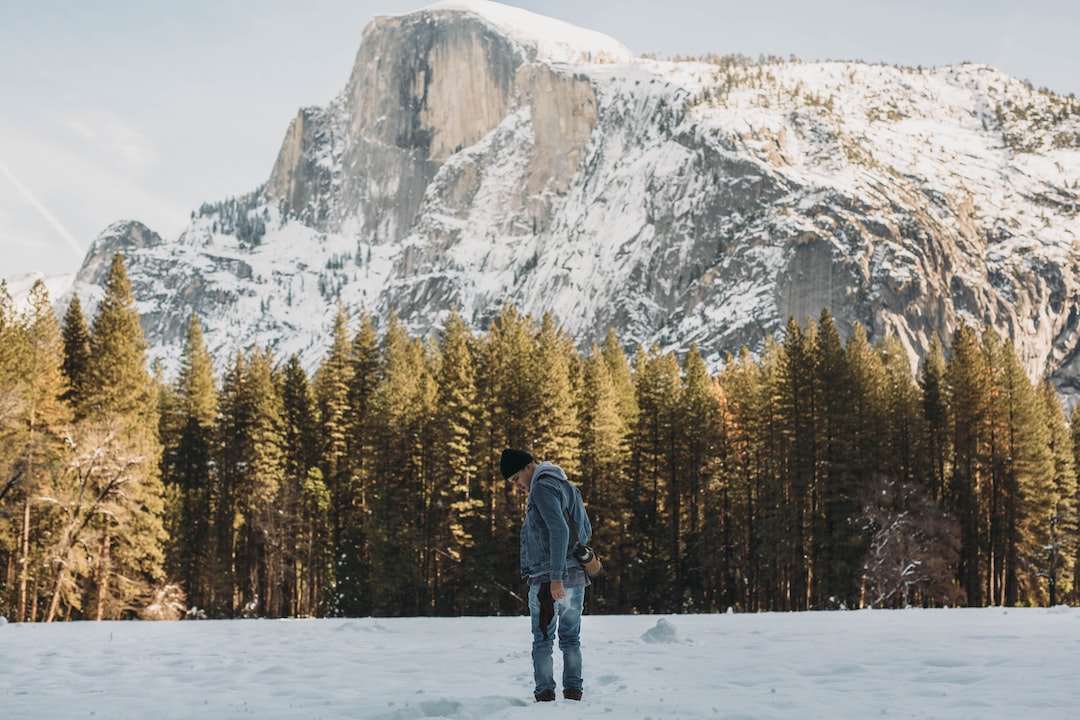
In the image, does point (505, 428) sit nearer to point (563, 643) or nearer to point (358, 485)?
point (358, 485)

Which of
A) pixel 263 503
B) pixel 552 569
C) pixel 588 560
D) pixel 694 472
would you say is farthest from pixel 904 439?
pixel 552 569

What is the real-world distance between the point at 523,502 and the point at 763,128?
157286mm

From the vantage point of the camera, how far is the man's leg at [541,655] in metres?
7.65

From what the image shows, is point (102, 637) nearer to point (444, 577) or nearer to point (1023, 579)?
point (444, 577)

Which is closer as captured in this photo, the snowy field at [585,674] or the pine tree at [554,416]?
the snowy field at [585,674]

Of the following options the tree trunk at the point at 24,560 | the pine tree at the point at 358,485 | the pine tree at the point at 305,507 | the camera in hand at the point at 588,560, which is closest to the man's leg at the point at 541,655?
the camera in hand at the point at 588,560

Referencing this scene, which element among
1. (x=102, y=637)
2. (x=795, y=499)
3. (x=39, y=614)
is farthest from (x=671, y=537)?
(x=102, y=637)

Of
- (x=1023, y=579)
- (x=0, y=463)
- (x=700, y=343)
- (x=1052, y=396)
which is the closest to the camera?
(x=0, y=463)

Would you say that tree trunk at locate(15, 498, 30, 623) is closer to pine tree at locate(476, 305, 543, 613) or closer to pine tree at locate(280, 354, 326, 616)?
pine tree at locate(280, 354, 326, 616)

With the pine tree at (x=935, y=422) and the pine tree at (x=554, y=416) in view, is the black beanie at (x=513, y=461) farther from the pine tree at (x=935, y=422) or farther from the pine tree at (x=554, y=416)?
the pine tree at (x=935, y=422)

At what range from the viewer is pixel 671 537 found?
46.2 meters

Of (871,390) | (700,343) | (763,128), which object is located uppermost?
(763,128)

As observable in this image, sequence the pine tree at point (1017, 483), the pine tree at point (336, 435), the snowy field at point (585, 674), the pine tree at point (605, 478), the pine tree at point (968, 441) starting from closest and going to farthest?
the snowy field at point (585, 674), the pine tree at point (605, 478), the pine tree at point (1017, 483), the pine tree at point (968, 441), the pine tree at point (336, 435)

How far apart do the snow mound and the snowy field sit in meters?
0.04
